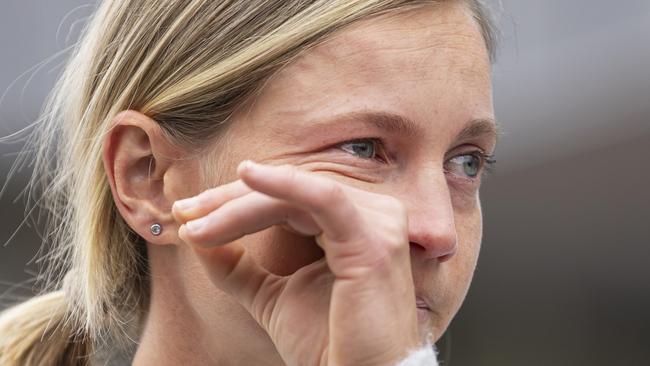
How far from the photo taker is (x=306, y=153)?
7.82 feet

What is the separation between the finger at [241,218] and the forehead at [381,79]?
395 millimetres

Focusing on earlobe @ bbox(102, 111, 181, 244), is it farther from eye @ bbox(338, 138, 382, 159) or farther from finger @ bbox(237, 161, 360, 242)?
finger @ bbox(237, 161, 360, 242)

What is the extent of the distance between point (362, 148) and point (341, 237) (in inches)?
16.6

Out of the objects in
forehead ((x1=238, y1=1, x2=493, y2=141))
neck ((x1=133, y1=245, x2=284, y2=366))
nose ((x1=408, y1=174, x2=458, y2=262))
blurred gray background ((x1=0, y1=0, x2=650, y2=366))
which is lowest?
neck ((x1=133, y1=245, x2=284, y2=366))

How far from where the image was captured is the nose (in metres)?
2.27

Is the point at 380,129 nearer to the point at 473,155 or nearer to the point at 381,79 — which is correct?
the point at 381,79

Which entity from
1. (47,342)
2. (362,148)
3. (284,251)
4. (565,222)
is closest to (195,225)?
(284,251)

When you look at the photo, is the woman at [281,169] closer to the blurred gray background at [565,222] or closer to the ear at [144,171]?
the ear at [144,171]

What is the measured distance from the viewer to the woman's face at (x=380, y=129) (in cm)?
233

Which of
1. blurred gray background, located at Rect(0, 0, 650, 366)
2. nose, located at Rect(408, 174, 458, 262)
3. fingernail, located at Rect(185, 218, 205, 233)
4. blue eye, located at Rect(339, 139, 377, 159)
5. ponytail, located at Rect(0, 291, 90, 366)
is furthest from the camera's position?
blurred gray background, located at Rect(0, 0, 650, 366)

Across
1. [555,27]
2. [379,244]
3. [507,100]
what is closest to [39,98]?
[507,100]

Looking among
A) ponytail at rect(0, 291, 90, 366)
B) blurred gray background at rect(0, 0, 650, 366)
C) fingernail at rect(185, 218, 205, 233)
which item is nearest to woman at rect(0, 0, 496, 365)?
fingernail at rect(185, 218, 205, 233)

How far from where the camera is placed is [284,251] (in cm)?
233

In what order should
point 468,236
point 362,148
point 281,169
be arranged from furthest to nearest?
point 468,236
point 362,148
point 281,169
